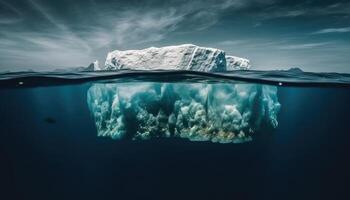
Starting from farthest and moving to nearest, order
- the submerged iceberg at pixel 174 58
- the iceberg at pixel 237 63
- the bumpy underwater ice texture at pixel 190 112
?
the iceberg at pixel 237 63, the submerged iceberg at pixel 174 58, the bumpy underwater ice texture at pixel 190 112

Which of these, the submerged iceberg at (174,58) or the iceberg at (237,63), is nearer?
the submerged iceberg at (174,58)

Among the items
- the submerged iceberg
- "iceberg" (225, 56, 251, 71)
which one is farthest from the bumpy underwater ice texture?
"iceberg" (225, 56, 251, 71)

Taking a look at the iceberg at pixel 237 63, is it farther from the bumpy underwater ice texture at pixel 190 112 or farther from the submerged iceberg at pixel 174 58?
the bumpy underwater ice texture at pixel 190 112

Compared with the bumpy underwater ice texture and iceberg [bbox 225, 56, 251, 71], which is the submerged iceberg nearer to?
iceberg [bbox 225, 56, 251, 71]

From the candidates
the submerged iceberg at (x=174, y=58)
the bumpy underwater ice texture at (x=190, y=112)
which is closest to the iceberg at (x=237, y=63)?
the submerged iceberg at (x=174, y=58)

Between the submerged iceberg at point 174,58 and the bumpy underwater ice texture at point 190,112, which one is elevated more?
the submerged iceberg at point 174,58

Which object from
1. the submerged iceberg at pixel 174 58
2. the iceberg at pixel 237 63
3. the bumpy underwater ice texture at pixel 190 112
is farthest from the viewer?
the iceberg at pixel 237 63
